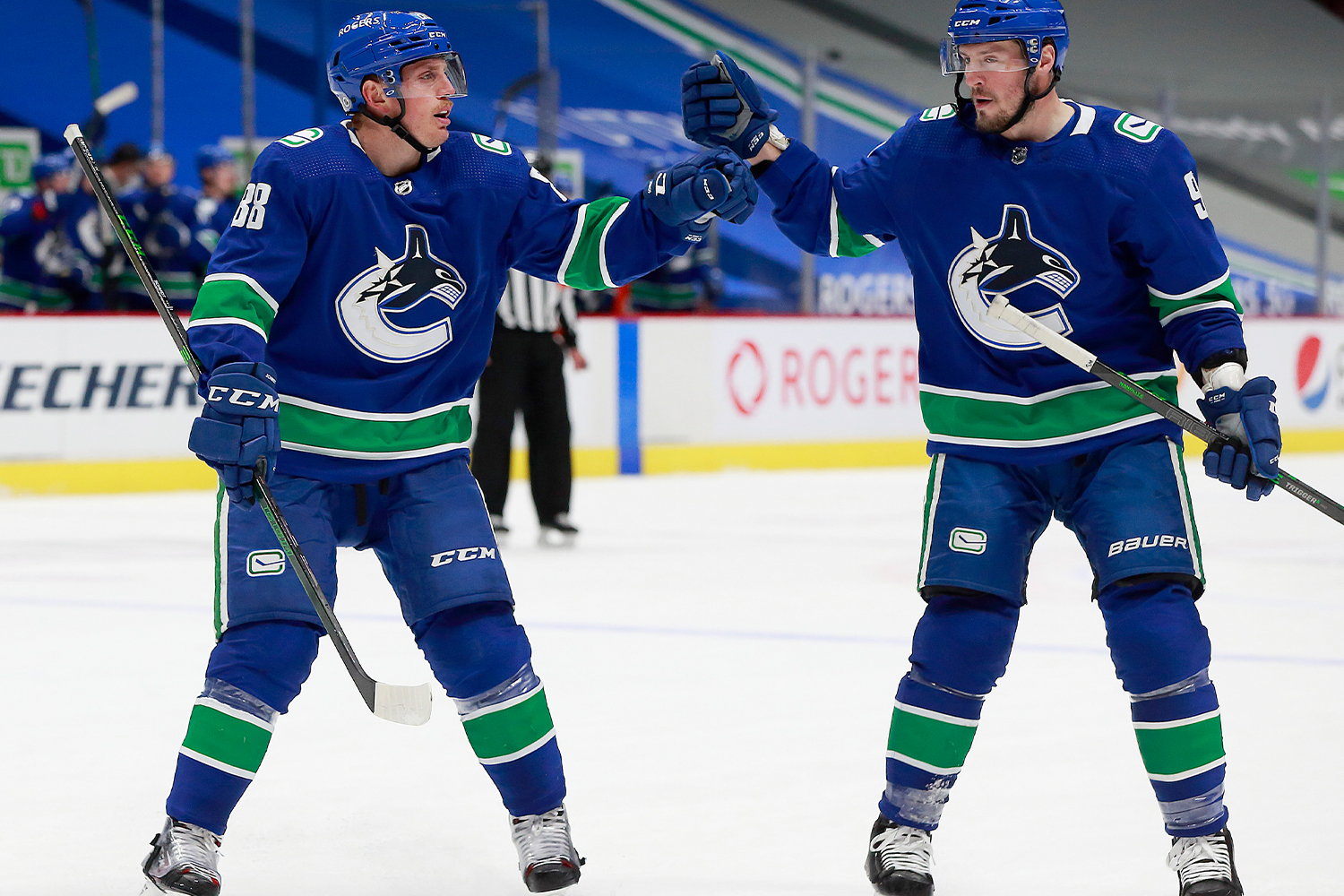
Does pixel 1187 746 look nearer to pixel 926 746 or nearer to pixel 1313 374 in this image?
pixel 926 746

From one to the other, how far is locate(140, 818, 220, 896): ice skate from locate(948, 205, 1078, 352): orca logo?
4.09 ft

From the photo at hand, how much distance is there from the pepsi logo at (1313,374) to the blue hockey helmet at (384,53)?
8.90 m

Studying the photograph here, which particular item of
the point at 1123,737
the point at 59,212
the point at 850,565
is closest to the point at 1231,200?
the point at 850,565

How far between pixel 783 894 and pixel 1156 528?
707mm

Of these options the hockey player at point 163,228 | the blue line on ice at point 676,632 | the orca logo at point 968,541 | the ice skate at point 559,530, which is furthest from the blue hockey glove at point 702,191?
the hockey player at point 163,228

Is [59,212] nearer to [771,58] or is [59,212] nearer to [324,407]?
[771,58]

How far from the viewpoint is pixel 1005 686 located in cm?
369

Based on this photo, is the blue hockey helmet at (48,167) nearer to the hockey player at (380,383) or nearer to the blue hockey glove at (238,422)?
the hockey player at (380,383)

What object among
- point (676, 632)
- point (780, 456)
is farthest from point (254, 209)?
point (780, 456)

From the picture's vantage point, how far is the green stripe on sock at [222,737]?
7.18 feet

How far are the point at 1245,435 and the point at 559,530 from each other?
13.7 feet

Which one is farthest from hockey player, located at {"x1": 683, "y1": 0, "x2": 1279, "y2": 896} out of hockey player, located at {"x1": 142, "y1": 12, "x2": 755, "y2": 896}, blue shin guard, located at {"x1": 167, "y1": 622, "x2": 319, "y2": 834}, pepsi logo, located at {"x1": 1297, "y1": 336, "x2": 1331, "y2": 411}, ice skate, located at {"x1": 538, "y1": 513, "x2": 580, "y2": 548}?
pepsi logo, located at {"x1": 1297, "y1": 336, "x2": 1331, "y2": 411}

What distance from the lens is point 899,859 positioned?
91.5 inches

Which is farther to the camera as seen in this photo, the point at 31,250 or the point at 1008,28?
the point at 31,250
